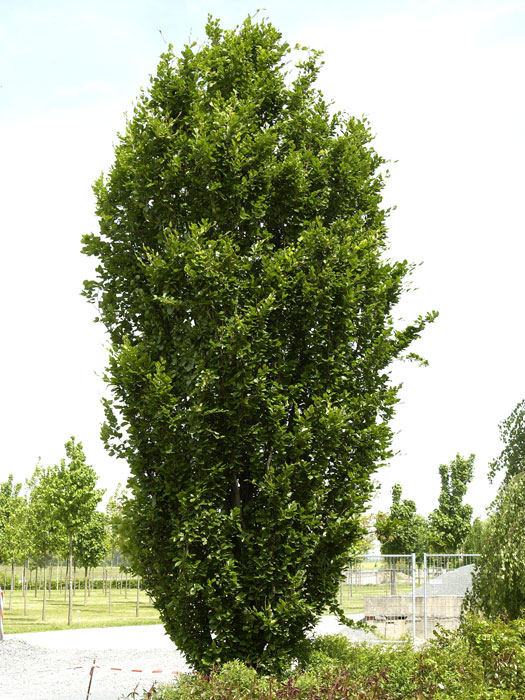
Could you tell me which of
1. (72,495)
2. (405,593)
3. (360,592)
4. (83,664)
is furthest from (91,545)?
(405,593)

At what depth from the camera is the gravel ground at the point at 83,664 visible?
11.8 meters

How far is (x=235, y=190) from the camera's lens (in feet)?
24.4

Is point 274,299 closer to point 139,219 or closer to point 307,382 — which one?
point 307,382

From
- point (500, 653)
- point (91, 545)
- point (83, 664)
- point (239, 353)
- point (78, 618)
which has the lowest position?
point (78, 618)

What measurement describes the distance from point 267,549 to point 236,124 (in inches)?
171

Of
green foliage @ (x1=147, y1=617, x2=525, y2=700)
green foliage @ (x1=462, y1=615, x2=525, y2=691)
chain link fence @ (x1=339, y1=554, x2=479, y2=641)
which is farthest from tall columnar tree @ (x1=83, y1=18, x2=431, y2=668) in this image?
chain link fence @ (x1=339, y1=554, x2=479, y2=641)

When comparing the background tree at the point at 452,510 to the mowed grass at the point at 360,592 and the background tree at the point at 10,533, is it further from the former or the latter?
the background tree at the point at 10,533

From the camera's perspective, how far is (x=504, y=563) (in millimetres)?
9156

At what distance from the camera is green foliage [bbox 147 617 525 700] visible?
5199mm

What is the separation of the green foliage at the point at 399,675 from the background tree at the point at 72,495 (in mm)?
17252

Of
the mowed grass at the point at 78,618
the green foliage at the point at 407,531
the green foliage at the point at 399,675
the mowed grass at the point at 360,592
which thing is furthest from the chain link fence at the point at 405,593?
the green foliage at the point at 399,675

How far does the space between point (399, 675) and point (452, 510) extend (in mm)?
30749

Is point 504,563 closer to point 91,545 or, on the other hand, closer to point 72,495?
point 72,495

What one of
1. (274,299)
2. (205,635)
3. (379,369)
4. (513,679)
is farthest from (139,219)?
(513,679)
